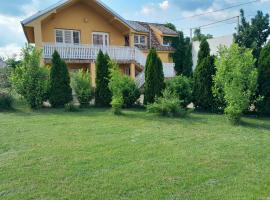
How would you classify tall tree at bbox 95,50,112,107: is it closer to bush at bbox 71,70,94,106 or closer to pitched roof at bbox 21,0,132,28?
bush at bbox 71,70,94,106

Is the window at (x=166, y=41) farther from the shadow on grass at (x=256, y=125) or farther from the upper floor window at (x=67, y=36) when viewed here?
the shadow on grass at (x=256, y=125)

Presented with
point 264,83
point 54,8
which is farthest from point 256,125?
point 54,8

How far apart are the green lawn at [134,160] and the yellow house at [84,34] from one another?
440 inches

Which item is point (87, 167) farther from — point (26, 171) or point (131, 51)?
point (131, 51)

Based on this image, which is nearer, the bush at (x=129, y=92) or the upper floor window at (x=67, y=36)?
the bush at (x=129, y=92)

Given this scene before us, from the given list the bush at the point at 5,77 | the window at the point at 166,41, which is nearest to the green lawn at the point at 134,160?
the bush at the point at 5,77

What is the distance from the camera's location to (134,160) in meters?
5.50

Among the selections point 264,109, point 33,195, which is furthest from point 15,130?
point 264,109

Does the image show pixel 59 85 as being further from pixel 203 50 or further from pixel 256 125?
pixel 256 125

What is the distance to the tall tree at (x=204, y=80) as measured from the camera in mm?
11672

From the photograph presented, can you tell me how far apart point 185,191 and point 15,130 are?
5.84m

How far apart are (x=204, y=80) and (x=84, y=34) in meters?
13.5

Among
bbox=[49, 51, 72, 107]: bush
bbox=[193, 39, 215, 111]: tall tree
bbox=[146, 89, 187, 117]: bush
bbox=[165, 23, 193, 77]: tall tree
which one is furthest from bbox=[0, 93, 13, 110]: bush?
bbox=[165, 23, 193, 77]: tall tree

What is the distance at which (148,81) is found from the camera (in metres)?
12.7
